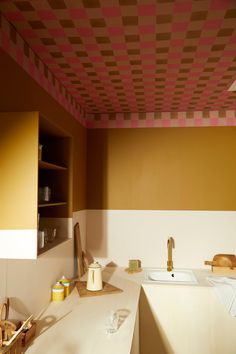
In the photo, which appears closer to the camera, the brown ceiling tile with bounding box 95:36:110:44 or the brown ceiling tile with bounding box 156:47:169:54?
the brown ceiling tile with bounding box 95:36:110:44

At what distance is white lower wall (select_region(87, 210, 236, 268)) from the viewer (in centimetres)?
320

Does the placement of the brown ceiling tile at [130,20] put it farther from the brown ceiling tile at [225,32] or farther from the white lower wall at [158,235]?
the white lower wall at [158,235]

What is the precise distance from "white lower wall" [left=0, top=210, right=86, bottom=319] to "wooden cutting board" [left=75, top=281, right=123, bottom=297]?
6.5 inches

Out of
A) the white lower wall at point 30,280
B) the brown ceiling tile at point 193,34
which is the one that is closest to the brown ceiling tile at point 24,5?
the brown ceiling tile at point 193,34

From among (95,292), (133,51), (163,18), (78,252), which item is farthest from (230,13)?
(78,252)

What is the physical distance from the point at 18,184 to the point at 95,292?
1339 millimetres

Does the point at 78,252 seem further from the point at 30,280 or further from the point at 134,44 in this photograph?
the point at 134,44

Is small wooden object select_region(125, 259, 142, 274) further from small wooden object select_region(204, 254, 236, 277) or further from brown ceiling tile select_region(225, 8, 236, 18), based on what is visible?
brown ceiling tile select_region(225, 8, 236, 18)

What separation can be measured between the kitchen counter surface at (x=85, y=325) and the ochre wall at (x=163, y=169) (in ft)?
3.34

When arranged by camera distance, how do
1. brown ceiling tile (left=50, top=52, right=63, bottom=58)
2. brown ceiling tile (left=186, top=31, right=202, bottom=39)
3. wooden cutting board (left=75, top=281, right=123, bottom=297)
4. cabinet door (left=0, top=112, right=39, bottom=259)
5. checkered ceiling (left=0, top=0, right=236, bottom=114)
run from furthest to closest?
wooden cutting board (left=75, top=281, right=123, bottom=297), brown ceiling tile (left=50, top=52, right=63, bottom=58), brown ceiling tile (left=186, top=31, right=202, bottom=39), checkered ceiling (left=0, top=0, right=236, bottom=114), cabinet door (left=0, top=112, right=39, bottom=259)

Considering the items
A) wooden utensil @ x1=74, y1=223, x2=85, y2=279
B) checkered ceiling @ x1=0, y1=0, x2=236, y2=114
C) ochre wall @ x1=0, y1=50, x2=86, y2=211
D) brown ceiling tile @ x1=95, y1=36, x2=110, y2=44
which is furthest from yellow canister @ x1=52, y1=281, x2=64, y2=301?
brown ceiling tile @ x1=95, y1=36, x2=110, y2=44

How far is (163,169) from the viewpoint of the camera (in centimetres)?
330

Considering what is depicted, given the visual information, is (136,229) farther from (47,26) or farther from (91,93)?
(47,26)

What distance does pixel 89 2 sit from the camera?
1.45 m
